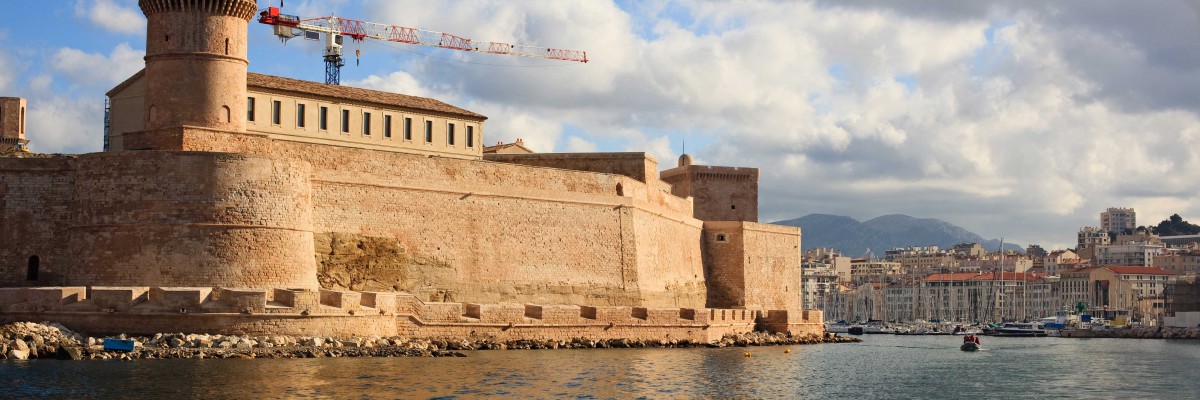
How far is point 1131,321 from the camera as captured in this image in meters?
99.5

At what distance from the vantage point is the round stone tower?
33.0 metres

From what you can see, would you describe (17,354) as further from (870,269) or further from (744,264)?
(870,269)

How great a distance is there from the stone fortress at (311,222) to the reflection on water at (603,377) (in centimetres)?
165

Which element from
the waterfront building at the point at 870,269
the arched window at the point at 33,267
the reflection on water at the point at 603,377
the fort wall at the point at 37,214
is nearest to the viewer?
the reflection on water at the point at 603,377

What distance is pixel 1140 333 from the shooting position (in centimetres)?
8225

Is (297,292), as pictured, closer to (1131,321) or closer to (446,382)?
(446,382)

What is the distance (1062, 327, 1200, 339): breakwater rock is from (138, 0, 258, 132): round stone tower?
60.2 metres

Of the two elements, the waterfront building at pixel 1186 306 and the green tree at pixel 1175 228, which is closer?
the waterfront building at pixel 1186 306

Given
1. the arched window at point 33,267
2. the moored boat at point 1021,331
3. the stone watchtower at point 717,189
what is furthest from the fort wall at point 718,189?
the moored boat at point 1021,331

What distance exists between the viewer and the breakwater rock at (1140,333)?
265 feet

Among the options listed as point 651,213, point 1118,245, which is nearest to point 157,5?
point 651,213

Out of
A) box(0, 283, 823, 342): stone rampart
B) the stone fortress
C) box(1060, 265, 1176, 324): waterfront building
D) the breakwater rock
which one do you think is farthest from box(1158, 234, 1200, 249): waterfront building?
box(0, 283, 823, 342): stone rampart

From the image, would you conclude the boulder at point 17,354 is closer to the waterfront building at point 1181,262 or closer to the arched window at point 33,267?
the arched window at point 33,267

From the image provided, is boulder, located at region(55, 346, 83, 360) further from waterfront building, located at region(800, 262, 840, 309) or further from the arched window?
waterfront building, located at region(800, 262, 840, 309)
